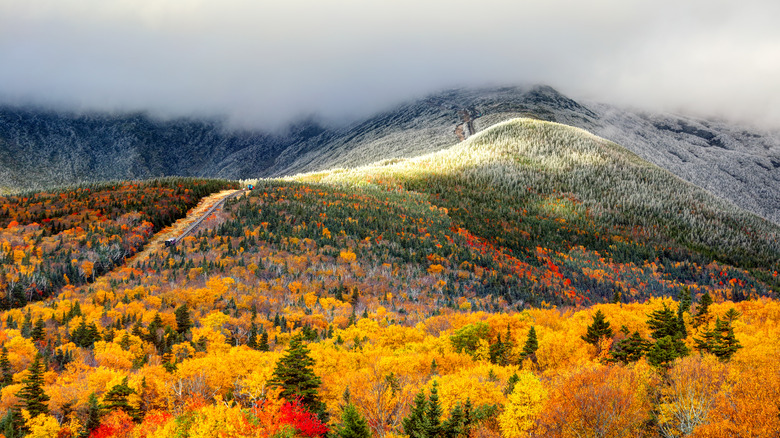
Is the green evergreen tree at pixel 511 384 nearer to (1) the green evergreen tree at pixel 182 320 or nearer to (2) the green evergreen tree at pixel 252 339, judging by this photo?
(2) the green evergreen tree at pixel 252 339

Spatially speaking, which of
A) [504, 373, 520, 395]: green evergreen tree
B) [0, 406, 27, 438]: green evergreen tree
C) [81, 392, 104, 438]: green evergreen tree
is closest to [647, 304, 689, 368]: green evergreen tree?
[504, 373, 520, 395]: green evergreen tree

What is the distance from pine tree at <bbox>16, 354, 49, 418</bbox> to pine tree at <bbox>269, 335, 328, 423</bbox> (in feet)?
62.5

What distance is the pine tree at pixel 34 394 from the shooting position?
37094mm

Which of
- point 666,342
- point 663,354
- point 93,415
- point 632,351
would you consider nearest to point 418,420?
point 93,415

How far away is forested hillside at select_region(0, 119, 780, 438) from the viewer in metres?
37.6

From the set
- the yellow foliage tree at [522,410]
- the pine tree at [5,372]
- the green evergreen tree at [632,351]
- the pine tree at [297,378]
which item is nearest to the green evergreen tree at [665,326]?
the green evergreen tree at [632,351]

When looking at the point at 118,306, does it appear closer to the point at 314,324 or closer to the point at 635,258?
the point at 314,324

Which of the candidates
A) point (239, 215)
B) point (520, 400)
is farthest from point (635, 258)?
point (239, 215)

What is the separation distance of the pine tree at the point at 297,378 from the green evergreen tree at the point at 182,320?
790 inches

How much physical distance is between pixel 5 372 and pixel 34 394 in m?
8.89

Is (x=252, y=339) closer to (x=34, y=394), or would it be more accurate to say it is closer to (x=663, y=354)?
(x=34, y=394)

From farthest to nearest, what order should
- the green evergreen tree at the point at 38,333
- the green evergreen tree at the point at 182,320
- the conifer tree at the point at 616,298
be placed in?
the conifer tree at the point at 616,298 < the green evergreen tree at the point at 182,320 < the green evergreen tree at the point at 38,333

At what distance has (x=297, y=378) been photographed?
4153 cm

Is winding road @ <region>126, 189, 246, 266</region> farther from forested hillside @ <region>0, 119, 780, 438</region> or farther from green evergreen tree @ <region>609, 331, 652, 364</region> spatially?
green evergreen tree @ <region>609, 331, 652, 364</region>
